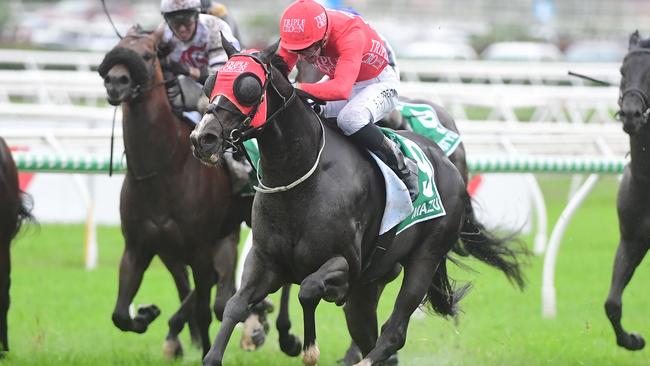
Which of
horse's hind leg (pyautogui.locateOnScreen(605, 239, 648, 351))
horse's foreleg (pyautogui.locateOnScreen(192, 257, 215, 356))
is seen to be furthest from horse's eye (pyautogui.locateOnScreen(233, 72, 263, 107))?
horse's hind leg (pyautogui.locateOnScreen(605, 239, 648, 351))

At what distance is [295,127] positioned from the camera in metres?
5.38

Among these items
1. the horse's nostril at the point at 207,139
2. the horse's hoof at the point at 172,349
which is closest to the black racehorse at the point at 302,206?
the horse's nostril at the point at 207,139

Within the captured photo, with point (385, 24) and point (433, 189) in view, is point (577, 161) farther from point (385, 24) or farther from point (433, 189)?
point (385, 24)

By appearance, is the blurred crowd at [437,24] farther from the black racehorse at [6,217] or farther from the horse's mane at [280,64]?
the horse's mane at [280,64]

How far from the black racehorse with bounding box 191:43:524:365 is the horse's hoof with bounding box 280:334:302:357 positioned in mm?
1274

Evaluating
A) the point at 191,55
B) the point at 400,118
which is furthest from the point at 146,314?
the point at 400,118

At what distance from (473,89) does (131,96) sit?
11386 millimetres

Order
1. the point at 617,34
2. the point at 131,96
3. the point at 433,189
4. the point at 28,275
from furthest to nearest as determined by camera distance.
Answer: the point at 617,34
the point at 28,275
the point at 131,96
the point at 433,189

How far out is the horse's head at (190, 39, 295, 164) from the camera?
4.88 metres

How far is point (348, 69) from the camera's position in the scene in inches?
219

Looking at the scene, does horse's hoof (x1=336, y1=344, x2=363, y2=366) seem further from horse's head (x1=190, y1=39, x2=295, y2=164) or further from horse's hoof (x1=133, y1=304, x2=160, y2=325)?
horse's head (x1=190, y1=39, x2=295, y2=164)

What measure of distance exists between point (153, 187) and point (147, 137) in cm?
28

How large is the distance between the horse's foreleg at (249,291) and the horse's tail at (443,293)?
1393 millimetres

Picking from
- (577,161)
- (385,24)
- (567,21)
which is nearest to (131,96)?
(577,161)
